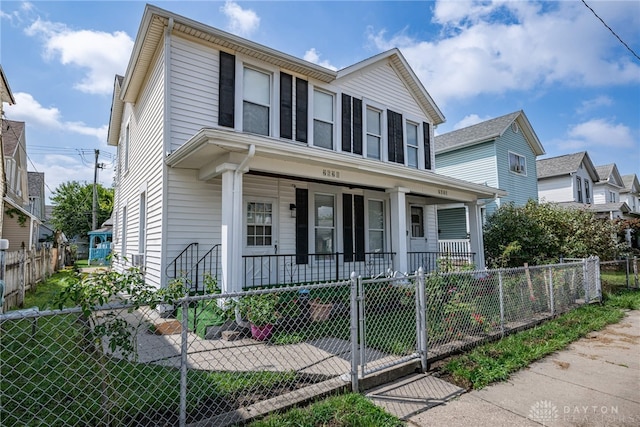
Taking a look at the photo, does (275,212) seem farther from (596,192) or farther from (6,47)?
(596,192)

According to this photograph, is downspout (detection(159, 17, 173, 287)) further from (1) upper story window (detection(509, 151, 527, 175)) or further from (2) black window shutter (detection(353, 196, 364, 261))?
(1) upper story window (detection(509, 151, 527, 175))

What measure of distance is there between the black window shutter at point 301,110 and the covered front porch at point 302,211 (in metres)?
1.25

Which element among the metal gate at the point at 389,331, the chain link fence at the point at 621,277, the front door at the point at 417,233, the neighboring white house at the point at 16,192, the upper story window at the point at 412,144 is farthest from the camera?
the neighboring white house at the point at 16,192

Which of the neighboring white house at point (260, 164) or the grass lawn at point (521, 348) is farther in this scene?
the neighboring white house at point (260, 164)

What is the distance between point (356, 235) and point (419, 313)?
208 inches

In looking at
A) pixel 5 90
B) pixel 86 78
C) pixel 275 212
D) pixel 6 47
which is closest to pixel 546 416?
pixel 275 212

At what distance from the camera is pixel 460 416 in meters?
2.96

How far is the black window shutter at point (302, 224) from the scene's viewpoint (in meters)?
8.17

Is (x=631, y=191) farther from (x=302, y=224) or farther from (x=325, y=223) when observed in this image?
(x=302, y=224)

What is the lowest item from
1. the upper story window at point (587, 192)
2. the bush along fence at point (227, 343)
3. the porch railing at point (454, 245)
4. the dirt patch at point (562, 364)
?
the dirt patch at point (562, 364)

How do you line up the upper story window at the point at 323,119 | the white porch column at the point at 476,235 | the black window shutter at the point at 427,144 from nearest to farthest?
the upper story window at the point at 323,119
the white porch column at the point at 476,235
the black window shutter at the point at 427,144

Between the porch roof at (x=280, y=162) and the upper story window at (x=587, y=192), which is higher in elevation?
the upper story window at (x=587, y=192)

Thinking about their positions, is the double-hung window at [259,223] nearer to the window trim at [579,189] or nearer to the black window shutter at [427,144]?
the black window shutter at [427,144]

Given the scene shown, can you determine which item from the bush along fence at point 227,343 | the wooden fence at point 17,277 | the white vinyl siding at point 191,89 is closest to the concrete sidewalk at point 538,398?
the bush along fence at point 227,343
